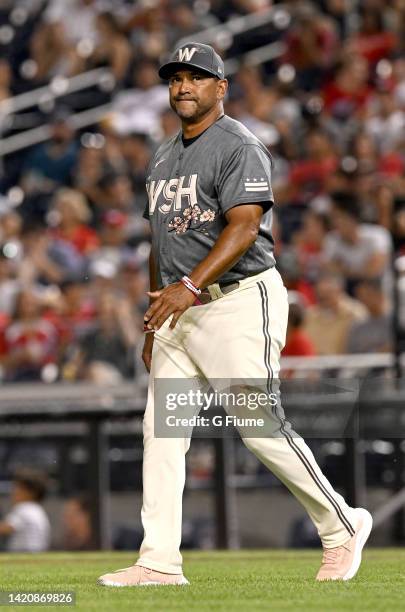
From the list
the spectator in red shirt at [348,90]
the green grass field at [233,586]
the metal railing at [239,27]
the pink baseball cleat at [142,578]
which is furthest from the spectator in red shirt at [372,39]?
the pink baseball cleat at [142,578]

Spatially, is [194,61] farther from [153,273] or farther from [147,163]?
[147,163]

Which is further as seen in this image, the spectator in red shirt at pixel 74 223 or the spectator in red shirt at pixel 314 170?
the spectator in red shirt at pixel 74 223

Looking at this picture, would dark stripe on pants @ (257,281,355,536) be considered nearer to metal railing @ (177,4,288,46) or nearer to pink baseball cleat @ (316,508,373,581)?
pink baseball cleat @ (316,508,373,581)

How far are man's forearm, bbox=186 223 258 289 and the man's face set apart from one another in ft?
1.69

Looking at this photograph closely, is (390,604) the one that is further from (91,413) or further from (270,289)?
(91,413)

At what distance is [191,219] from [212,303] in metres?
0.33

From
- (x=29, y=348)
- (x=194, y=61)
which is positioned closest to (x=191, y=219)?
(x=194, y=61)

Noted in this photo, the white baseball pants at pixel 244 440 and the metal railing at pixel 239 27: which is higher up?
the metal railing at pixel 239 27

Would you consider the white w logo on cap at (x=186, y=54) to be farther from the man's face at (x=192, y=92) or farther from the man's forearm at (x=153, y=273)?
the man's forearm at (x=153, y=273)

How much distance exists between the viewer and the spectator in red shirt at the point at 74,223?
44.4 ft

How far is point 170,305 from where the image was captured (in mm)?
4973

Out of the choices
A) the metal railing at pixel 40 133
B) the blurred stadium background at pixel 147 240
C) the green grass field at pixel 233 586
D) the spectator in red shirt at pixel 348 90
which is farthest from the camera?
the metal railing at pixel 40 133

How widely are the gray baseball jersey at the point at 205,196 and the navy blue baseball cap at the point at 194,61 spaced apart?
226 millimetres

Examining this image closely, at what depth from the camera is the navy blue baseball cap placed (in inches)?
204
